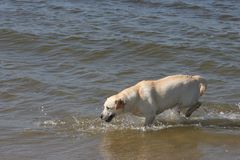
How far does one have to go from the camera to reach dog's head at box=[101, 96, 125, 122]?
9.38 meters

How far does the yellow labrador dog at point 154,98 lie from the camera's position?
30.9 ft

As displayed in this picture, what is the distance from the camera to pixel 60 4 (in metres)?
22.0

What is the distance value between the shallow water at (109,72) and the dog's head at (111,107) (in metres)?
0.31

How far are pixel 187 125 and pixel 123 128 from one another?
42.3 inches

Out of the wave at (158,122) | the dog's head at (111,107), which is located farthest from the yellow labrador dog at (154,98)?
the wave at (158,122)

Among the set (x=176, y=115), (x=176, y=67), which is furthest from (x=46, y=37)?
(x=176, y=115)

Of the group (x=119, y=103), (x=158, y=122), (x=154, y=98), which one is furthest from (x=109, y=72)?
(x=119, y=103)

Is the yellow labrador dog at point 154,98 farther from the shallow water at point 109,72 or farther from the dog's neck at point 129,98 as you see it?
the shallow water at point 109,72

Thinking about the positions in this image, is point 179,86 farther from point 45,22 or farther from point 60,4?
point 60,4

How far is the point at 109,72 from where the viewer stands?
510 inches

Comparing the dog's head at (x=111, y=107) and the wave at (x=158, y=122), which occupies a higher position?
the dog's head at (x=111, y=107)

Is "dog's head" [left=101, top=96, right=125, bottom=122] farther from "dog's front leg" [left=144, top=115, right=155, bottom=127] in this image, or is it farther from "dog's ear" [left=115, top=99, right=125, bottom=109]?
"dog's front leg" [left=144, top=115, right=155, bottom=127]

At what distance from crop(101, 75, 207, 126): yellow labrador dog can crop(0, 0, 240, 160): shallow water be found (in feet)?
0.99

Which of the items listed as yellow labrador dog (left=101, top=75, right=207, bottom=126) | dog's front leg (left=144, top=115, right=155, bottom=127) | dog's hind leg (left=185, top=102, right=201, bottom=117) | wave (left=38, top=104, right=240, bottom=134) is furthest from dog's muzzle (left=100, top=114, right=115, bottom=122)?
dog's hind leg (left=185, top=102, right=201, bottom=117)
